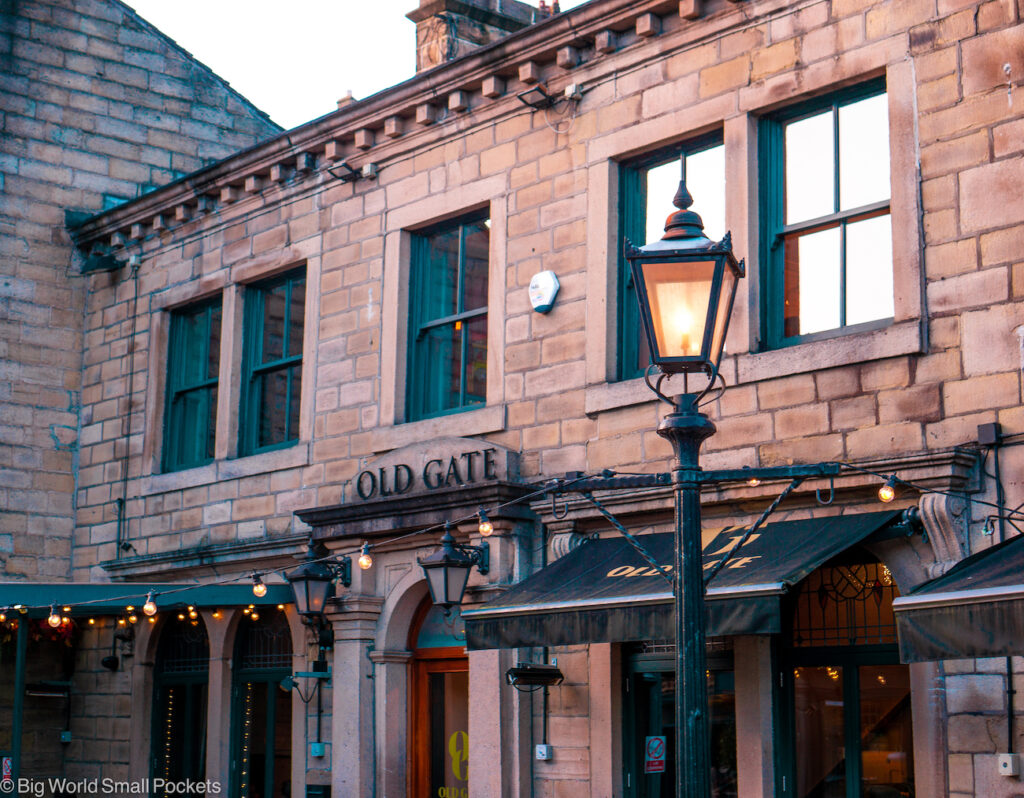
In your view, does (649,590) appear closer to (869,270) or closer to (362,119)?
(869,270)

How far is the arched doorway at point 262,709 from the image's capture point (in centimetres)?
1361

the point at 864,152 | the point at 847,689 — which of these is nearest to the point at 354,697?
the point at 847,689

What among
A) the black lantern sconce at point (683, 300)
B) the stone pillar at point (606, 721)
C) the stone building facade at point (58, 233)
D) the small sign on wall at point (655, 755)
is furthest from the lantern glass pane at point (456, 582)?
the stone building facade at point (58, 233)

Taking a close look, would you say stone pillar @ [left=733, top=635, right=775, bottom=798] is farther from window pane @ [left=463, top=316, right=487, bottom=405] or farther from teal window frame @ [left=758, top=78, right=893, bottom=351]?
window pane @ [left=463, top=316, right=487, bottom=405]

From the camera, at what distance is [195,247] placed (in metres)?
15.3

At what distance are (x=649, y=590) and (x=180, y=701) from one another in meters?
7.60

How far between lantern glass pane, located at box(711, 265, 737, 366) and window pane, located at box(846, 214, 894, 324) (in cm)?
360

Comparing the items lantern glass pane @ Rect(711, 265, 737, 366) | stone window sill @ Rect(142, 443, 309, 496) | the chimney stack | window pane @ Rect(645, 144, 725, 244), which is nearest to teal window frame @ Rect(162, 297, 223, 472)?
stone window sill @ Rect(142, 443, 309, 496)

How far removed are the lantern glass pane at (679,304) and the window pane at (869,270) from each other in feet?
12.7

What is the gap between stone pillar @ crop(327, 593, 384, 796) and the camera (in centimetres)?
1201

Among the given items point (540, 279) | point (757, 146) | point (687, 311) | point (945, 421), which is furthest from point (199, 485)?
point (687, 311)

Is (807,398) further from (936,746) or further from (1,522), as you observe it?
(1,522)

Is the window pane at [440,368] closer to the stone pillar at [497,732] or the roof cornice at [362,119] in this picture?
the roof cornice at [362,119]

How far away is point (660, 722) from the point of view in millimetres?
10508
